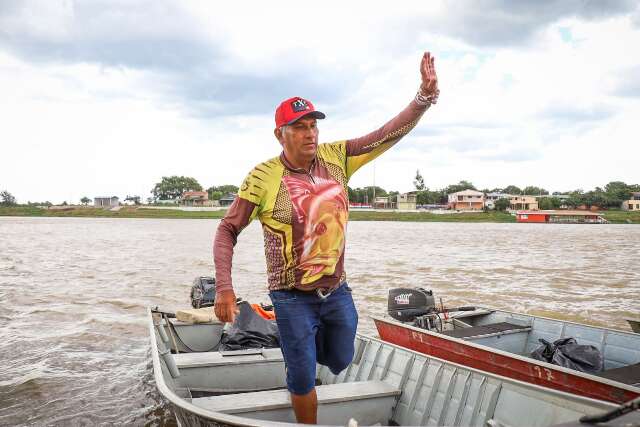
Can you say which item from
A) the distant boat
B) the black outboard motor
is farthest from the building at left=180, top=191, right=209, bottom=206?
the distant boat

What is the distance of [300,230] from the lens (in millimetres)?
3352

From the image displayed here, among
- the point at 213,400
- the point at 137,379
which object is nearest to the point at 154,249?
the point at 137,379

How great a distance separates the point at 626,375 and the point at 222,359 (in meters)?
4.31

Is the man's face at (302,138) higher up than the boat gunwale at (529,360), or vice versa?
the man's face at (302,138)

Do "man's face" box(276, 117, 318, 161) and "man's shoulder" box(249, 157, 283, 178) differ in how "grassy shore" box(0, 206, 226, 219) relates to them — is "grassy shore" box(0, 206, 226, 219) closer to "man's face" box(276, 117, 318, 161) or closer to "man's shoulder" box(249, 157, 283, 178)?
"man's shoulder" box(249, 157, 283, 178)

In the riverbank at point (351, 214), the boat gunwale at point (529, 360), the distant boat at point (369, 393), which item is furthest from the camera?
the riverbank at point (351, 214)

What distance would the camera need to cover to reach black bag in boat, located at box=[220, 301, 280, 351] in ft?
22.7

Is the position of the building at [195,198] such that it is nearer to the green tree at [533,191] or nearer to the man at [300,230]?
the green tree at [533,191]

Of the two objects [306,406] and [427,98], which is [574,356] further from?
[427,98]

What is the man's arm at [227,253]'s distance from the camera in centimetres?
335

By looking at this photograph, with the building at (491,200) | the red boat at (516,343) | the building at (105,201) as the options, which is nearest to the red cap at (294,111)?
the red boat at (516,343)

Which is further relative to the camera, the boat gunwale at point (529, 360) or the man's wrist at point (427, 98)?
the boat gunwale at point (529, 360)

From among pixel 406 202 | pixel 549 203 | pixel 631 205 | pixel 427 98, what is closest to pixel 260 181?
pixel 427 98

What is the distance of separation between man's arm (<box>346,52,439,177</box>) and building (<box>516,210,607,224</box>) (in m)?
91.4
